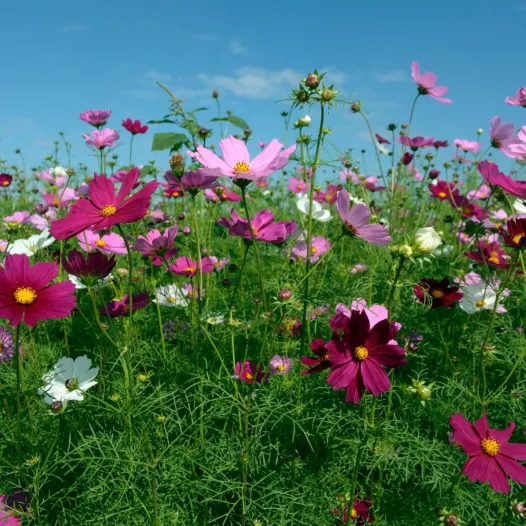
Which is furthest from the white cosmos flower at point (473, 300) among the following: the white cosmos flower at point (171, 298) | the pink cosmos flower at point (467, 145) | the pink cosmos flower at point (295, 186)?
the pink cosmos flower at point (467, 145)

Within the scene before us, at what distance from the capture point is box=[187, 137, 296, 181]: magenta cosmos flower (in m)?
0.90

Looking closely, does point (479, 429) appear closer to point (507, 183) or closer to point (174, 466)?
point (507, 183)

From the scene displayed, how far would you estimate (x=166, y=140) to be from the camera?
6.31ft

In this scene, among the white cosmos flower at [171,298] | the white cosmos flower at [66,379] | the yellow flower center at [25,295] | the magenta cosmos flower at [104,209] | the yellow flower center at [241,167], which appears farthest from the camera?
the white cosmos flower at [171,298]

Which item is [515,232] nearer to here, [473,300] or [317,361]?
[473,300]

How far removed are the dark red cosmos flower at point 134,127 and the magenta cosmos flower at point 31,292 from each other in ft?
5.33

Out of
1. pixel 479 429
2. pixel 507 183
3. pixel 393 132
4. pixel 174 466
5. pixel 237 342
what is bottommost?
pixel 237 342

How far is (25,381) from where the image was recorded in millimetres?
1325

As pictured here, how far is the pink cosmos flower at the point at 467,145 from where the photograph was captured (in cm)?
353

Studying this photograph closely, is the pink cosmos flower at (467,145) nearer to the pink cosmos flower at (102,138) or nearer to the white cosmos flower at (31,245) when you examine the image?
the pink cosmos flower at (102,138)

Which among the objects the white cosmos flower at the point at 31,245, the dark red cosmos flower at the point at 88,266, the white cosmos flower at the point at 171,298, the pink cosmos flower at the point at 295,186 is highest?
the dark red cosmos flower at the point at 88,266

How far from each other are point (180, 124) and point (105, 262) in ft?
3.88

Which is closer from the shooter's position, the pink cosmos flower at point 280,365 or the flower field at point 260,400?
the flower field at point 260,400

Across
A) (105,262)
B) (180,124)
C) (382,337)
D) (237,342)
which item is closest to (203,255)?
(237,342)
